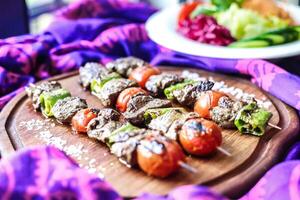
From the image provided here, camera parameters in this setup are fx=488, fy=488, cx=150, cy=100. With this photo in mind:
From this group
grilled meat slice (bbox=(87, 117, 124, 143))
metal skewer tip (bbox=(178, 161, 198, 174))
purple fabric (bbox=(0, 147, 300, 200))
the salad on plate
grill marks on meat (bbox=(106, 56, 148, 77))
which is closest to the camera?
purple fabric (bbox=(0, 147, 300, 200))

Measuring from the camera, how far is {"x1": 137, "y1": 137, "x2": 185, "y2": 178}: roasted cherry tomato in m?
0.84

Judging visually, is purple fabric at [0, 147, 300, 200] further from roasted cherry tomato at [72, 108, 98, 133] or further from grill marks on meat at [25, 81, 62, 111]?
Result: grill marks on meat at [25, 81, 62, 111]

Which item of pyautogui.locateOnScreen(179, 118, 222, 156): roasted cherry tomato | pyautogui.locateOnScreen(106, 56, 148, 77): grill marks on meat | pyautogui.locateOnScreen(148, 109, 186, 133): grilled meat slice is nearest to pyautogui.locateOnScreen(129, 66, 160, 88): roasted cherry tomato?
pyautogui.locateOnScreen(106, 56, 148, 77): grill marks on meat

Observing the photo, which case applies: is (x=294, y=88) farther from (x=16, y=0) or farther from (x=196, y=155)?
(x=16, y=0)

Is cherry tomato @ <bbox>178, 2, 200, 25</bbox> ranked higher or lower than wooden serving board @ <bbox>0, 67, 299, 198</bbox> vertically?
higher

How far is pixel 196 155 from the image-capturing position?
92 cm

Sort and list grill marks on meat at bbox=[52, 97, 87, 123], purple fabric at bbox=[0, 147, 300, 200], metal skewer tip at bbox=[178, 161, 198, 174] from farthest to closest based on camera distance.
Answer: grill marks on meat at bbox=[52, 97, 87, 123] < metal skewer tip at bbox=[178, 161, 198, 174] < purple fabric at bbox=[0, 147, 300, 200]

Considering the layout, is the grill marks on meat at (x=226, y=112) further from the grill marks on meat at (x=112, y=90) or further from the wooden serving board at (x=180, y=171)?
the grill marks on meat at (x=112, y=90)

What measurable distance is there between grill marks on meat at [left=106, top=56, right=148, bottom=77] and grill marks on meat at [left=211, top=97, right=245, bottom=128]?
325 mm

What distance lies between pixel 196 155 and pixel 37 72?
64cm

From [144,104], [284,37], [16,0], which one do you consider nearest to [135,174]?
[144,104]

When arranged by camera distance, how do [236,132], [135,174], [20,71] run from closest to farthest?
1. [135,174]
2. [236,132]
3. [20,71]

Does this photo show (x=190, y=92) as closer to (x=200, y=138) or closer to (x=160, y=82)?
(x=160, y=82)

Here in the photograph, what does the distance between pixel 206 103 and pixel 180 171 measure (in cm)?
23
